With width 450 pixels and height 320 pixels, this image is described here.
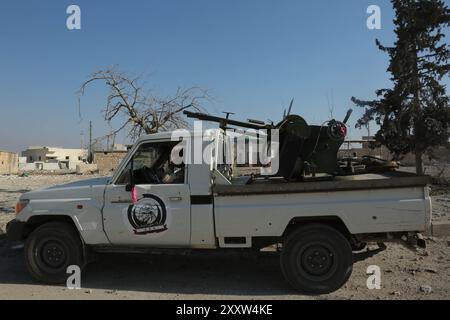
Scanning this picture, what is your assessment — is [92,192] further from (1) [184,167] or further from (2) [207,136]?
(2) [207,136]

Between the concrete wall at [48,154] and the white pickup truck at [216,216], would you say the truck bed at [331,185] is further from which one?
the concrete wall at [48,154]

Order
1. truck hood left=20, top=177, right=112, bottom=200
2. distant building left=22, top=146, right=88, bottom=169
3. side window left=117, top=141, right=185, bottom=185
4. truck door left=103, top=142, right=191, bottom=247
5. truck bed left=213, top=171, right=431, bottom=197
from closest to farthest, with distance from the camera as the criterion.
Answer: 1. truck bed left=213, top=171, right=431, bottom=197
2. truck door left=103, top=142, right=191, bottom=247
3. side window left=117, top=141, right=185, bottom=185
4. truck hood left=20, top=177, right=112, bottom=200
5. distant building left=22, top=146, right=88, bottom=169

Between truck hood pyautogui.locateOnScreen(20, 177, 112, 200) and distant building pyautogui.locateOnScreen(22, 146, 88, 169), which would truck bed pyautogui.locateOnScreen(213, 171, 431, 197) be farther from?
distant building pyautogui.locateOnScreen(22, 146, 88, 169)

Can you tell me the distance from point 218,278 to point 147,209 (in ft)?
5.16

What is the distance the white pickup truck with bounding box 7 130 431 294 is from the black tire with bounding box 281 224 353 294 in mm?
13

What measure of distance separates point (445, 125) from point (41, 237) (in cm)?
1964

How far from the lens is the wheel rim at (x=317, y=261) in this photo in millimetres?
5793

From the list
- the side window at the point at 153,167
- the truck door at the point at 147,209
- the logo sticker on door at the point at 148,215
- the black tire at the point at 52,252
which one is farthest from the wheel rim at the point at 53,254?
the side window at the point at 153,167

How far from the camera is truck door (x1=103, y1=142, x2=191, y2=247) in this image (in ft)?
19.7

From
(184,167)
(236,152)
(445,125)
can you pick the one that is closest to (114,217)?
A: (184,167)

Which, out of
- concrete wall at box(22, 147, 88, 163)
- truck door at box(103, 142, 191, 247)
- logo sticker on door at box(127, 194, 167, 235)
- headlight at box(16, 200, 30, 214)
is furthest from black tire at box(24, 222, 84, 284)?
concrete wall at box(22, 147, 88, 163)

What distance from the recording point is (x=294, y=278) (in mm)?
5820

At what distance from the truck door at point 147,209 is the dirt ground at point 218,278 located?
536mm
